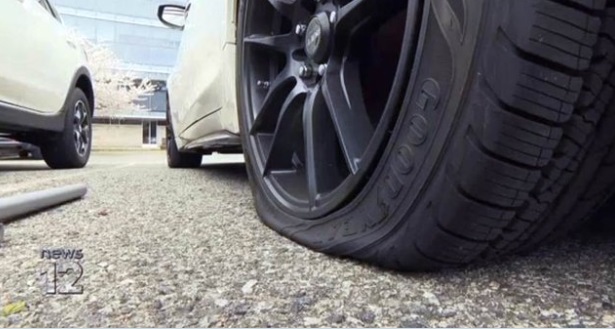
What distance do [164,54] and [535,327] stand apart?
27.0 metres

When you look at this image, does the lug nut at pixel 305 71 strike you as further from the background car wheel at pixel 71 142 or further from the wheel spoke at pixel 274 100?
the background car wheel at pixel 71 142

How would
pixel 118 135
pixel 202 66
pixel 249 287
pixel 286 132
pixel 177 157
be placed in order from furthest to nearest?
pixel 118 135 → pixel 177 157 → pixel 202 66 → pixel 286 132 → pixel 249 287

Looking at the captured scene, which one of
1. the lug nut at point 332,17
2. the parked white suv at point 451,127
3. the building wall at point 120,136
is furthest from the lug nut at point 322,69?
the building wall at point 120,136

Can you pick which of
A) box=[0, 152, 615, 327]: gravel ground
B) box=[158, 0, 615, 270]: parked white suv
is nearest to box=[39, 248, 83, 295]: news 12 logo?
box=[0, 152, 615, 327]: gravel ground

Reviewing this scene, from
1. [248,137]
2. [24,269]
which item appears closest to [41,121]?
[248,137]

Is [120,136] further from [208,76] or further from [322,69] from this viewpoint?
[322,69]

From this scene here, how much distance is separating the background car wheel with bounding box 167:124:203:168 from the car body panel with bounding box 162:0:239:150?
1014 millimetres

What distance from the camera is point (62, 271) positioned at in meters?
0.95

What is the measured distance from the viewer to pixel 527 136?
2.35ft

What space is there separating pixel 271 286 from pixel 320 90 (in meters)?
0.51

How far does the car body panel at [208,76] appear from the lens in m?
1.79

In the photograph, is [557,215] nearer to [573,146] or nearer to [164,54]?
[573,146]

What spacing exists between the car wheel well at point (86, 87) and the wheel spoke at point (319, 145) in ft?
13.2

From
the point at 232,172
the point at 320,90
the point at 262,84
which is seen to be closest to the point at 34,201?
the point at 262,84
